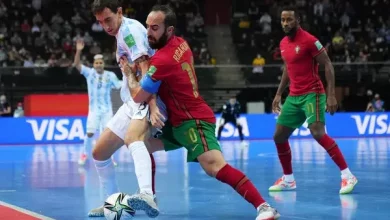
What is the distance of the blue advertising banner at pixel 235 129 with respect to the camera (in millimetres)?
22703

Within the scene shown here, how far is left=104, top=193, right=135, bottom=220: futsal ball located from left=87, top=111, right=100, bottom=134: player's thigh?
28.2 ft

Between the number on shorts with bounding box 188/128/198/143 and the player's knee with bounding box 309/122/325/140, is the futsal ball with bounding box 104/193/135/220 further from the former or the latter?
the player's knee with bounding box 309/122/325/140

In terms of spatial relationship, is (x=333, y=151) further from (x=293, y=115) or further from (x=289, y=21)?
(x=289, y=21)

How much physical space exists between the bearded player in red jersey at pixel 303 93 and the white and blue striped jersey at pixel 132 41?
2853 mm

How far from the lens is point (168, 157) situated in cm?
1666

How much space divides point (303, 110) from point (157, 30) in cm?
332

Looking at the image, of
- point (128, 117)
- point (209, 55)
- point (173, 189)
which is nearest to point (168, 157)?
point (173, 189)

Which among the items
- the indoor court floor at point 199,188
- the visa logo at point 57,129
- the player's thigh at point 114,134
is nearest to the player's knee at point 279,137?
the indoor court floor at point 199,188

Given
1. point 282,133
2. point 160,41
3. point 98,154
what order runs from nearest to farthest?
point 160,41
point 98,154
point 282,133

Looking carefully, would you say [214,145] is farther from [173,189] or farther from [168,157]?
[168,157]

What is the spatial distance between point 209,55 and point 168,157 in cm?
1371

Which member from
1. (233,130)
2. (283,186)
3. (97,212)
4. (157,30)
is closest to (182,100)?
(157,30)

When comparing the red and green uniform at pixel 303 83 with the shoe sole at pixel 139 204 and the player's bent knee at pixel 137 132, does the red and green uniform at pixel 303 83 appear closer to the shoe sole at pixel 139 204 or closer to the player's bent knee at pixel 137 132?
the player's bent knee at pixel 137 132

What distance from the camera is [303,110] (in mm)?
10023
